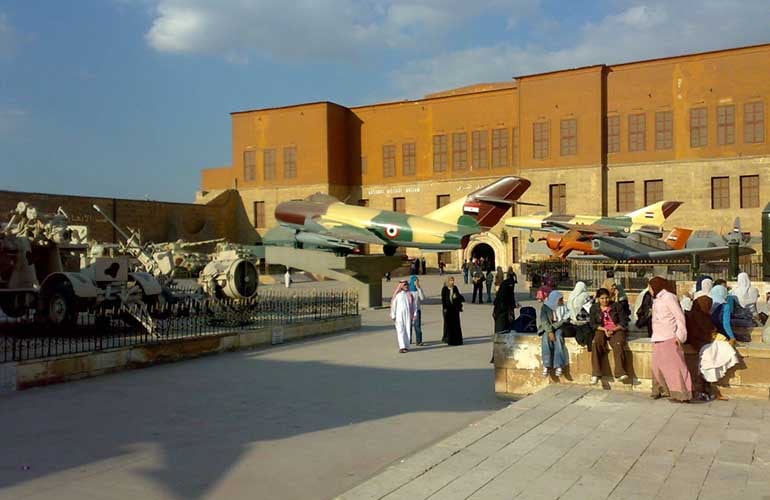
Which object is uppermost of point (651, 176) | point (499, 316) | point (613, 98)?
point (613, 98)

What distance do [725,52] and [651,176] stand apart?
8.82 m

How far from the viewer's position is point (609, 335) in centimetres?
793

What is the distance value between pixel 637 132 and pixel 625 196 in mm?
4353

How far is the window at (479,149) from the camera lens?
50.5 m

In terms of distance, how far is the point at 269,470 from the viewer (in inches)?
237

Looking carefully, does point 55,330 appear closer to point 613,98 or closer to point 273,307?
point 273,307

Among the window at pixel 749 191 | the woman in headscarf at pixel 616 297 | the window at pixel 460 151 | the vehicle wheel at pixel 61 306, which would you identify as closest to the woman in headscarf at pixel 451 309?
the woman in headscarf at pixel 616 297

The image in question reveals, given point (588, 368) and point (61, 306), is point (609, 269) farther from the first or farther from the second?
point (61, 306)

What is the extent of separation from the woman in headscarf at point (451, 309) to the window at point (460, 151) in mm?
37837

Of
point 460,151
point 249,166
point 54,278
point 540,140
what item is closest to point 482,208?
point 54,278

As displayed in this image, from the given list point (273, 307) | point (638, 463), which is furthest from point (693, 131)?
point (638, 463)

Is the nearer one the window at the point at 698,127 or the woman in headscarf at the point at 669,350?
the woman in headscarf at the point at 669,350

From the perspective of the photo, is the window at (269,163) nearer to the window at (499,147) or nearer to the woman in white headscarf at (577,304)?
the window at (499,147)

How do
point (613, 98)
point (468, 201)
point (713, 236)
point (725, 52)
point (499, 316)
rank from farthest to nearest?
point (613, 98)
point (725, 52)
point (713, 236)
point (468, 201)
point (499, 316)
